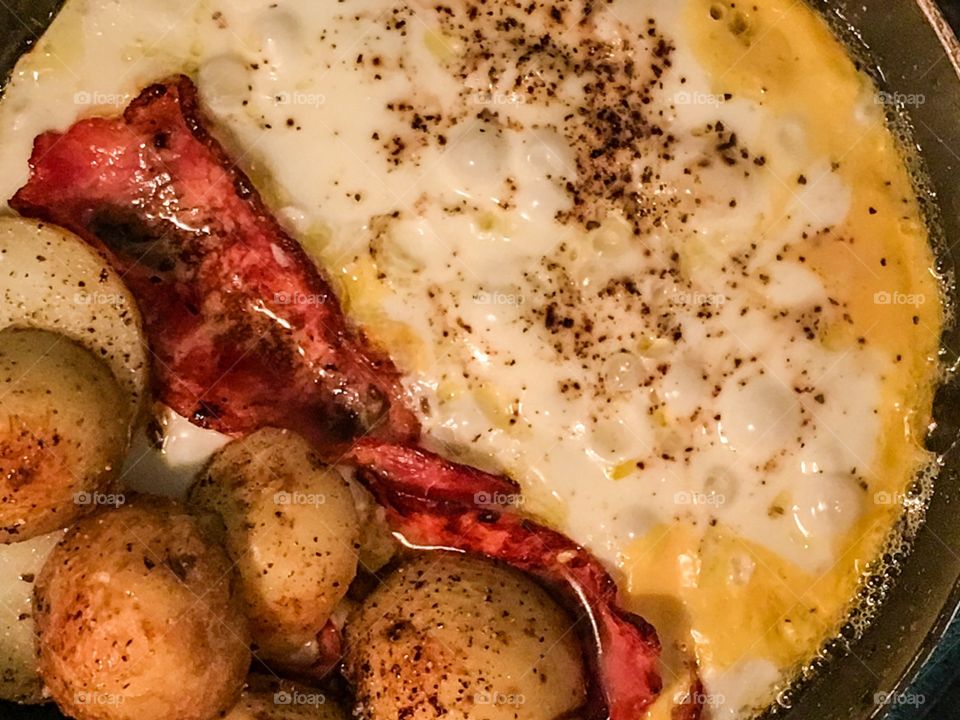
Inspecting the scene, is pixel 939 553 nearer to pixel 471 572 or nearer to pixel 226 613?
pixel 471 572

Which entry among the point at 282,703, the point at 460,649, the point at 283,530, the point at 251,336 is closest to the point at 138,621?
the point at 283,530

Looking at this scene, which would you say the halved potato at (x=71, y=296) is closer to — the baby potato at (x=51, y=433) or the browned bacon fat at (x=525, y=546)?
the baby potato at (x=51, y=433)

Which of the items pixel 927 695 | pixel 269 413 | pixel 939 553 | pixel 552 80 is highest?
pixel 552 80

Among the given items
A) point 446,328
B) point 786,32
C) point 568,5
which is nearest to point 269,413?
point 446,328

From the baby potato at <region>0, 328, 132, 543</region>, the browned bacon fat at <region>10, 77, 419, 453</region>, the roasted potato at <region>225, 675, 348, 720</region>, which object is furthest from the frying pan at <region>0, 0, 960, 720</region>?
the roasted potato at <region>225, 675, 348, 720</region>

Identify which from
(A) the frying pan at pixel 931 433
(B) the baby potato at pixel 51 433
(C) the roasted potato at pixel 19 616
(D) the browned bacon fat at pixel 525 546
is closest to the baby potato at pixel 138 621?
(B) the baby potato at pixel 51 433

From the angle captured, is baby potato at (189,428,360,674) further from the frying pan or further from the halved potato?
the frying pan

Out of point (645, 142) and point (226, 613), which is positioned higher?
point (645, 142)
